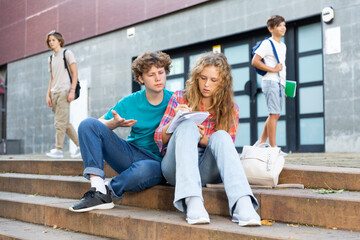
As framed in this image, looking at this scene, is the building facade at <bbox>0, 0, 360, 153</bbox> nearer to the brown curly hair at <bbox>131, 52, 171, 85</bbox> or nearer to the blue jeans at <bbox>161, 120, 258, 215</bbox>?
the brown curly hair at <bbox>131, 52, 171, 85</bbox>

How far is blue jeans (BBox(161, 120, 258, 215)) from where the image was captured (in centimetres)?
290

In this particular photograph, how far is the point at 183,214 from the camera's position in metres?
3.32

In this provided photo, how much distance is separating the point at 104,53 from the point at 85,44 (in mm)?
887

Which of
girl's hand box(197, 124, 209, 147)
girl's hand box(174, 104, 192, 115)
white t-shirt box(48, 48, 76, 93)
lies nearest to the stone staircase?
girl's hand box(197, 124, 209, 147)

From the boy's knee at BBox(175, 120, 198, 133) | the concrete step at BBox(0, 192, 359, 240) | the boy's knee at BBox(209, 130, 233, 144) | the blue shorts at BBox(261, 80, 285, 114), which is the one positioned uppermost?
the blue shorts at BBox(261, 80, 285, 114)

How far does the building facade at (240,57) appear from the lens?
290 inches

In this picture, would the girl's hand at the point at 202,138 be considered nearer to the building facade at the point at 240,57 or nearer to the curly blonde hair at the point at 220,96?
the curly blonde hair at the point at 220,96

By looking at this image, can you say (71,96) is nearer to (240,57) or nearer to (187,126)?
(240,57)

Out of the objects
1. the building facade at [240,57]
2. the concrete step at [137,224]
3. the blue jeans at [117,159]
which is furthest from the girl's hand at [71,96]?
the blue jeans at [117,159]

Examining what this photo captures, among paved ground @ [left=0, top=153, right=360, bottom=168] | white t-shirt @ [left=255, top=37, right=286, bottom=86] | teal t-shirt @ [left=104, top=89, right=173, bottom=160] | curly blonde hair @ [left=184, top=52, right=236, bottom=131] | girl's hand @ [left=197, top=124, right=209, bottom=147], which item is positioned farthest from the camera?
white t-shirt @ [left=255, top=37, right=286, bottom=86]

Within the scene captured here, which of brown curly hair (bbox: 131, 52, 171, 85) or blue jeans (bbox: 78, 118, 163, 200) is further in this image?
brown curly hair (bbox: 131, 52, 171, 85)

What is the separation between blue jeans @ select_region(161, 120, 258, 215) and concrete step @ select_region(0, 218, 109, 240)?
93cm

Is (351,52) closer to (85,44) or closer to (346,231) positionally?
(346,231)

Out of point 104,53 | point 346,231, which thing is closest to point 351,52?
point 346,231
